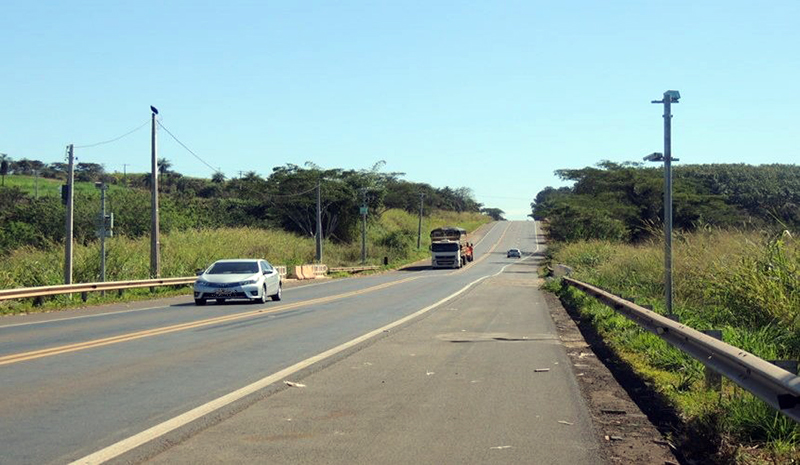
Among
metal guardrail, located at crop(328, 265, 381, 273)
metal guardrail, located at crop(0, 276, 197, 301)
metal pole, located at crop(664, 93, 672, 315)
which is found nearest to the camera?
metal pole, located at crop(664, 93, 672, 315)

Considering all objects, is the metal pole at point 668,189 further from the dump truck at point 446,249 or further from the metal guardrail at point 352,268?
the dump truck at point 446,249

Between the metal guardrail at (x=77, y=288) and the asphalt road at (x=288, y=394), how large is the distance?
480cm

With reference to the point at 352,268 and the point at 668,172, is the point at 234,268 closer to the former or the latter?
the point at 668,172

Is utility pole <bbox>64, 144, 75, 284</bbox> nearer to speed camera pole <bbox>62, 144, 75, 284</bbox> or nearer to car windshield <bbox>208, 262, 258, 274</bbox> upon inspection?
speed camera pole <bbox>62, 144, 75, 284</bbox>

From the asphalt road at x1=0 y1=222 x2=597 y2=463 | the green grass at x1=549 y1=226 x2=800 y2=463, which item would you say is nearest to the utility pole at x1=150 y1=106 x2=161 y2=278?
the asphalt road at x1=0 y1=222 x2=597 y2=463

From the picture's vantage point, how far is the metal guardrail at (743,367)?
18.2 feet

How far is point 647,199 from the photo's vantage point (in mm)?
86062

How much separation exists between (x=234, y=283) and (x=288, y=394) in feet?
55.2

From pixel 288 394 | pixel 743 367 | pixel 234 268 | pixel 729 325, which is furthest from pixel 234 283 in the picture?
pixel 743 367

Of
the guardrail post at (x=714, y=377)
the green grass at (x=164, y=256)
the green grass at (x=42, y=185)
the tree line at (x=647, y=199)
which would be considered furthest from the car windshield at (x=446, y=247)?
the guardrail post at (x=714, y=377)

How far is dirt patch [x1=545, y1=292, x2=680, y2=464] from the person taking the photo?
6699 millimetres

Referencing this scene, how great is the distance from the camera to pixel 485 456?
641cm

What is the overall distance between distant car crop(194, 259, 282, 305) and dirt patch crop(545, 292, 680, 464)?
14.0 meters

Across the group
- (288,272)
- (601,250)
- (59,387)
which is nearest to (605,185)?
(601,250)
